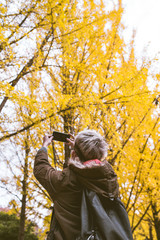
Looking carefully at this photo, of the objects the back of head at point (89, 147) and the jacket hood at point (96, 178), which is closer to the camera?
the jacket hood at point (96, 178)

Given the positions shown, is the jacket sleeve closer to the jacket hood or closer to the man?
the man

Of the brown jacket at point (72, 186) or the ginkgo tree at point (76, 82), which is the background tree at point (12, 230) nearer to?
the ginkgo tree at point (76, 82)

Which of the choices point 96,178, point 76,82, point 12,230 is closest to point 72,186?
point 96,178

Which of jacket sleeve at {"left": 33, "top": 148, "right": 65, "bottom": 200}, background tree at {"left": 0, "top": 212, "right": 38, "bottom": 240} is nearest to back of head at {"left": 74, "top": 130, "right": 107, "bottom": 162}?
jacket sleeve at {"left": 33, "top": 148, "right": 65, "bottom": 200}

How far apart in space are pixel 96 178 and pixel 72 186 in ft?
0.51

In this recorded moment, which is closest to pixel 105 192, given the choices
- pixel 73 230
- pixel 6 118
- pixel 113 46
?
pixel 73 230

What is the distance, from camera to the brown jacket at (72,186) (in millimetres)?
1026

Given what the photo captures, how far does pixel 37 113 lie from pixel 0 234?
20.1ft

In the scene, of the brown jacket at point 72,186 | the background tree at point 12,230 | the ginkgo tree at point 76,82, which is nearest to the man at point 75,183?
the brown jacket at point 72,186

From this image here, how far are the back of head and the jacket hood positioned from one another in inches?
2.9

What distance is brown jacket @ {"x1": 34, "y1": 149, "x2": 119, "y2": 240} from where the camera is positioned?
1026 mm

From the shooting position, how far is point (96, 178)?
3.48ft

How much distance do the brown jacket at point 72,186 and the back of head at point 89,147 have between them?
0.09m

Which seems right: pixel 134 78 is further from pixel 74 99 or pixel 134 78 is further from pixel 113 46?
pixel 113 46
